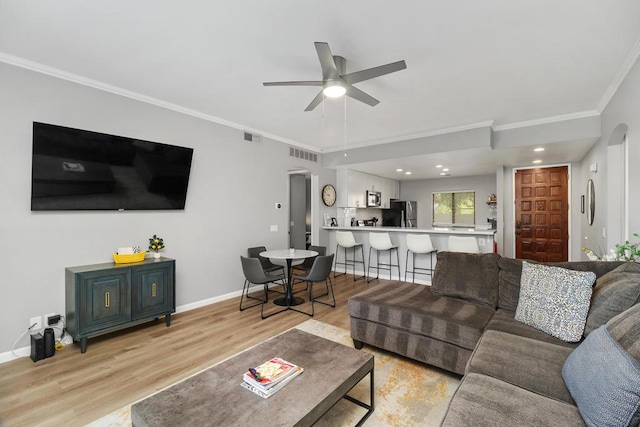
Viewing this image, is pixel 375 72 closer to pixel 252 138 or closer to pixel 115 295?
pixel 252 138

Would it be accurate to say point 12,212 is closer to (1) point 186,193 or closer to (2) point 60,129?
(2) point 60,129

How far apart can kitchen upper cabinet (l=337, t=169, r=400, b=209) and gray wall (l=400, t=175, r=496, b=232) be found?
1431 mm

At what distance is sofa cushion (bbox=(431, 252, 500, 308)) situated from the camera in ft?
8.95

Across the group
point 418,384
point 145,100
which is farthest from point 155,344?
point 145,100

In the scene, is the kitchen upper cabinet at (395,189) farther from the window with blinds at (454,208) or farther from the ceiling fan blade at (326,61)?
the ceiling fan blade at (326,61)

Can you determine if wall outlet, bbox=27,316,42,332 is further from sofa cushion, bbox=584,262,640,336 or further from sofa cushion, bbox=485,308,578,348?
sofa cushion, bbox=584,262,640,336

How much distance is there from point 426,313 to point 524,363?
2.78 ft

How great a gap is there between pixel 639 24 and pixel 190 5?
332 cm

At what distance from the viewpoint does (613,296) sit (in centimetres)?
187

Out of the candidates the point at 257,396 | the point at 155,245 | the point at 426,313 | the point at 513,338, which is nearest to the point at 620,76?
the point at 513,338

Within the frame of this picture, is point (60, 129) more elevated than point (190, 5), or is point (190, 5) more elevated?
point (190, 5)

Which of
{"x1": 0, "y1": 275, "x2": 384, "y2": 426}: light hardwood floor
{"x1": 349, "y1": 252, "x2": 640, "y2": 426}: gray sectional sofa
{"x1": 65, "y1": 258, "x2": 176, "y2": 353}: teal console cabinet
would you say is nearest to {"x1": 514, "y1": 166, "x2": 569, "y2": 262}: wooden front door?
{"x1": 349, "y1": 252, "x2": 640, "y2": 426}: gray sectional sofa

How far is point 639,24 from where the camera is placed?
7.27ft

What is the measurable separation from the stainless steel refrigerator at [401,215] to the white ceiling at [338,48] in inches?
178
